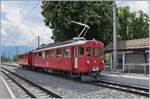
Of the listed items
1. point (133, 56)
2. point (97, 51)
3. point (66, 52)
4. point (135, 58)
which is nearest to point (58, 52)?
point (66, 52)

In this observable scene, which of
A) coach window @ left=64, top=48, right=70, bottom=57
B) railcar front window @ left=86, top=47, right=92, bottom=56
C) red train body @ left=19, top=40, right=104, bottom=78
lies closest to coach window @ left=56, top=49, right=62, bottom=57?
red train body @ left=19, top=40, right=104, bottom=78

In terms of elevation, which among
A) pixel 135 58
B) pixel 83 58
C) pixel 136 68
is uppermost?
pixel 135 58

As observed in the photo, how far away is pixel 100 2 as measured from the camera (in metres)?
49.4

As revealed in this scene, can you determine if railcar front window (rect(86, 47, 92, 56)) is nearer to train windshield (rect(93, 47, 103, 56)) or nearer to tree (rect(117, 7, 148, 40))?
train windshield (rect(93, 47, 103, 56))

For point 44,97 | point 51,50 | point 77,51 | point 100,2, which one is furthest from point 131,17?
point 44,97

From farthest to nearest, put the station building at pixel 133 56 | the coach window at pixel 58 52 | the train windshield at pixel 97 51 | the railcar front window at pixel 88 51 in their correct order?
the station building at pixel 133 56 < the coach window at pixel 58 52 < the train windshield at pixel 97 51 < the railcar front window at pixel 88 51

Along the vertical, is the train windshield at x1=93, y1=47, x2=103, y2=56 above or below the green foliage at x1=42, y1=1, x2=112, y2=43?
below

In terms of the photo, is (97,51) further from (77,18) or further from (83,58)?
(77,18)

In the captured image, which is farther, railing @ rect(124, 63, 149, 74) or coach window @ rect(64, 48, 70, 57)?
railing @ rect(124, 63, 149, 74)

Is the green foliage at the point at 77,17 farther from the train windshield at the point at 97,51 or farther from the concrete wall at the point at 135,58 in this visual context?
the train windshield at the point at 97,51

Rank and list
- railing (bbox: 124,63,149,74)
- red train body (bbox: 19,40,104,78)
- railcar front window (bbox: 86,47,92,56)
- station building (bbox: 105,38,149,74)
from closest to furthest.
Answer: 1. red train body (bbox: 19,40,104,78)
2. railcar front window (bbox: 86,47,92,56)
3. railing (bbox: 124,63,149,74)
4. station building (bbox: 105,38,149,74)

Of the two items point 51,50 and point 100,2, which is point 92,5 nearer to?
point 100,2

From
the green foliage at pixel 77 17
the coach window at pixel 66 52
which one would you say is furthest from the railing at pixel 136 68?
the green foliage at pixel 77 17

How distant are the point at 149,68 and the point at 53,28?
22631mm
